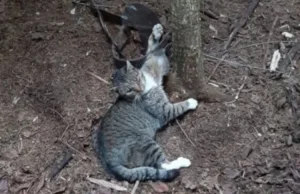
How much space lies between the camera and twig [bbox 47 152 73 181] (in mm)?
3914

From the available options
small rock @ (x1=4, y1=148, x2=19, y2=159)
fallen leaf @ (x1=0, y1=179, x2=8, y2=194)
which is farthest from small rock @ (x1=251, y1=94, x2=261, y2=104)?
fallen leaf @ (x1=0, y1=179, x2=8, y2=194)

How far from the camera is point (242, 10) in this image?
16.5 ft

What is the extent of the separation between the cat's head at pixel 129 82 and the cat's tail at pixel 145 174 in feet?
2.43

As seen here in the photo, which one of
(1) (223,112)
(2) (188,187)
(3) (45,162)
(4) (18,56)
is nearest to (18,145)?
(3) (45,162)

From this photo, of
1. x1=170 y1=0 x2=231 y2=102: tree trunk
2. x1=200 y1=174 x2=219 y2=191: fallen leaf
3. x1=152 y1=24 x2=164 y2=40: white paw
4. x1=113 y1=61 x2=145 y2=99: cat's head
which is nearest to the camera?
x1=200 y1=174 x2=219 y2=191: fallen leaf

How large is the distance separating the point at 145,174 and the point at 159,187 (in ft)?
0.45

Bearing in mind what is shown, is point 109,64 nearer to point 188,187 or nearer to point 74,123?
point 74,123

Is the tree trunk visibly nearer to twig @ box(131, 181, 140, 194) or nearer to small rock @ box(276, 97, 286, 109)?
small rock @ box(276, 97, 286, 109)

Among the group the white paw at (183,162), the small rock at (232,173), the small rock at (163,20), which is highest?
the small rock at (163,20)

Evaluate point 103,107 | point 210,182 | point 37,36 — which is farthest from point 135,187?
point 37,36

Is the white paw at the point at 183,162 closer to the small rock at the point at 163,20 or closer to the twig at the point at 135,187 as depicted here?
the twig at the point at 135,187

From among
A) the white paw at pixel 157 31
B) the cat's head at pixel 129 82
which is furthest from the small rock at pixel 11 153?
the white paw at pixel 157 31

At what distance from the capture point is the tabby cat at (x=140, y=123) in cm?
384

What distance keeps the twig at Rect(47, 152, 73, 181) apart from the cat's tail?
1.35 ft
